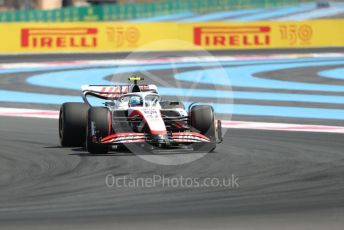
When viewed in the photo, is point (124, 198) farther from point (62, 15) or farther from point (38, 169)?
point (62, 15)

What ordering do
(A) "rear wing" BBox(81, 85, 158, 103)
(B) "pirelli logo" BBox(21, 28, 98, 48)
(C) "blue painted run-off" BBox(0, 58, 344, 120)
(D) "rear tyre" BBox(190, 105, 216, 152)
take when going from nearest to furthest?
(D) "rear tyre" BBox(190, 105, 216, 152), (A) "rear wing" BBox(81, 85, 158, 103), (C) "blue painted run-off" BBox(0, 58, 344, 120), (B) "pirelli logo" BBox(21, 28, 98, 48)

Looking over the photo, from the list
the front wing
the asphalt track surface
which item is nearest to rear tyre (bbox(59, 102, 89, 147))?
the asphalt track surface

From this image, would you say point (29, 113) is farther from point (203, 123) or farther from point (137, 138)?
point (137, 138)

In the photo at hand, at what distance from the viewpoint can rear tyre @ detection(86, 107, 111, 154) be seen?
12.8 m

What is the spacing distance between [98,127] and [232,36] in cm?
3117

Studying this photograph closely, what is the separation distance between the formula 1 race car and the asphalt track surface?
23 centimetres

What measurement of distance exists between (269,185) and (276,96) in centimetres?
1411

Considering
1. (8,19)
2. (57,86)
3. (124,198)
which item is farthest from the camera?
(8,19)

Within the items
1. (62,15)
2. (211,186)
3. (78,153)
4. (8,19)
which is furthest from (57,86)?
(62,15)

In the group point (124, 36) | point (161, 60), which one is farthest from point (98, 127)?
point (124, 36)

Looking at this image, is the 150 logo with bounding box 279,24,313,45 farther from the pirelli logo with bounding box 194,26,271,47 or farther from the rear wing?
the rear wing

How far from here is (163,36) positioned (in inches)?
1662

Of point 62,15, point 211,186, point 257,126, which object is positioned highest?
point 211,186

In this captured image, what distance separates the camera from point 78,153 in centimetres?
1307
